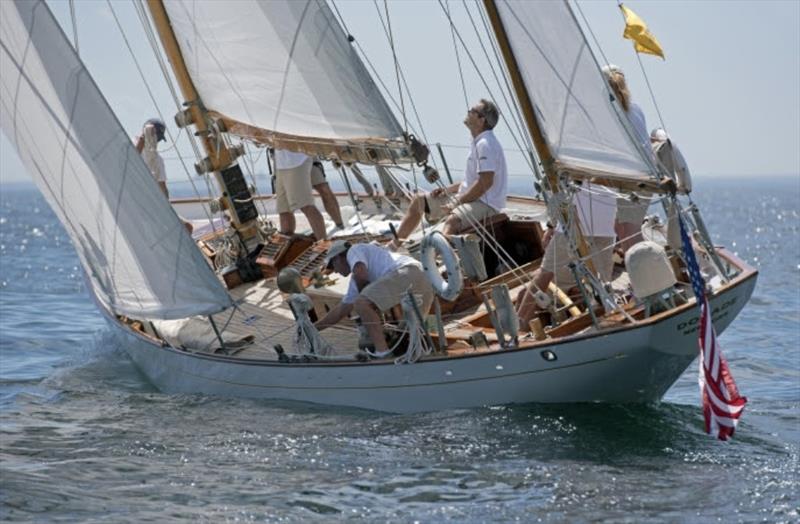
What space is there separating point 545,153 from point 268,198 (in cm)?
861

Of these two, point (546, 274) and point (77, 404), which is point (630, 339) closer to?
point (546, 274)

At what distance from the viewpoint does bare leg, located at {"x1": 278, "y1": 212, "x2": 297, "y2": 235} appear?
1633 centimetres

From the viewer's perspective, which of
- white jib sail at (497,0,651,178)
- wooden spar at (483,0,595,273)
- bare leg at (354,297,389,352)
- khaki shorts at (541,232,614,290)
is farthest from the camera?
khaki shorts at (541,232,614,290)

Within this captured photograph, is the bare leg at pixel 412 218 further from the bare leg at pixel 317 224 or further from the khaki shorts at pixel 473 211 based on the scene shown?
the bare leg at pixel 317 224

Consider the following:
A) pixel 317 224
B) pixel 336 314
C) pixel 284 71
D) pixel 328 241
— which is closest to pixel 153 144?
pixel 317 224

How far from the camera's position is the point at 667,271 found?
12.1 m

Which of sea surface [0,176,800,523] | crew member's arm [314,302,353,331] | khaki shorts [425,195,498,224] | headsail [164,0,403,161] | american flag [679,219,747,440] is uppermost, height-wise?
headsail [164,0,403,161]

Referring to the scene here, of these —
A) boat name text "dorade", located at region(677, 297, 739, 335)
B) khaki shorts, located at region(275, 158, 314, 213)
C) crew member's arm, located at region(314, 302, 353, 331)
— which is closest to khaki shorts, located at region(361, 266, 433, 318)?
crew member's arm, located at region(314, 302, 353, 331)

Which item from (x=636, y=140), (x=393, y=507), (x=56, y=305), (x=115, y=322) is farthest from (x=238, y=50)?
(x=56, y=305)

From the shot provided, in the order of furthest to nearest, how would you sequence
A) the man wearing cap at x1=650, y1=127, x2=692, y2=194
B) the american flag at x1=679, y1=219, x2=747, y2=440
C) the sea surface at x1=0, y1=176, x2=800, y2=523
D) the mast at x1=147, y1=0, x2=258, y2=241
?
the mast at x1=147, y1=0, x2=258, y2=241 → the man wearing cap at x1=650, y1=127, x2=692, y2=194 → the american flag at x1=679, y1=219, x2=747, y2=440 → the sea surface at x1=0, y1=176, x2=800, y2=523

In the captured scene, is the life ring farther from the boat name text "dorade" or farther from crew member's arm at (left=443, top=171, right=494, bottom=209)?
the boat name text "dorade"

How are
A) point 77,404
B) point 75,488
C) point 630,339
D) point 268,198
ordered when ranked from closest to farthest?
point 75,488, point 630,339, point 77,404, point 268,198

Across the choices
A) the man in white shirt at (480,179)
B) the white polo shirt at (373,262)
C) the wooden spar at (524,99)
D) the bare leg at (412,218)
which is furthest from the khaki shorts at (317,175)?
the wooden spar at (524,99)

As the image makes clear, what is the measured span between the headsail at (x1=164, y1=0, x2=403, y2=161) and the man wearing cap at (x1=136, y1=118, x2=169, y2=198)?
250 centimetres
